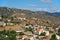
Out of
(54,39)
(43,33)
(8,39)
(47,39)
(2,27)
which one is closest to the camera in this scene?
(8,39)

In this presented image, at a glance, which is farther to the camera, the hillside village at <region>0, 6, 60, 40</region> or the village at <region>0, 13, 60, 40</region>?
the village at <region>0, 13, 60, 40</region>

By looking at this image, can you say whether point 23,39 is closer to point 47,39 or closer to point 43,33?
point 47,39

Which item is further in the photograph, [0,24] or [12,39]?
[0,24]

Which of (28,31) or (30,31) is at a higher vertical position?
(28,31)

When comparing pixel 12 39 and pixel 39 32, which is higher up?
pixel 12 39

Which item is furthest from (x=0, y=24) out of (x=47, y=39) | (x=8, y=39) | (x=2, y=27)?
(x=8, y=39)

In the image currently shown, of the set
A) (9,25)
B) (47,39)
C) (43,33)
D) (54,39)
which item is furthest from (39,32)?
(54,39)

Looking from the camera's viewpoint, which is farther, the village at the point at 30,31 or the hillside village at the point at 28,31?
the village at the point at 30,31

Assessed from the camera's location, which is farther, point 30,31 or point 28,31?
point 30,31

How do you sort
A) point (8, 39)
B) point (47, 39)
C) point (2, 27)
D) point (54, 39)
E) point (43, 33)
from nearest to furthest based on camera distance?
point (8, 39) → point (54, 39) → point (47, 39) → point (43, 33) → point (2, 27)
